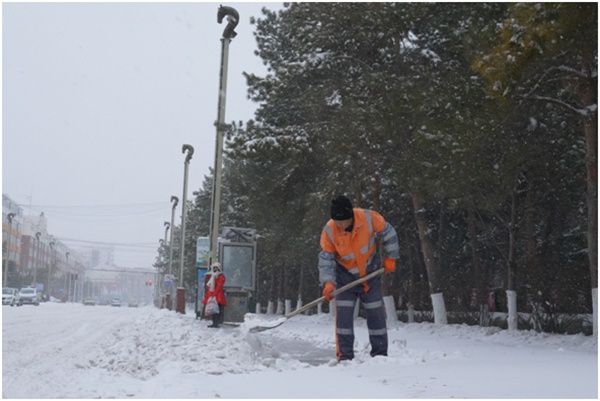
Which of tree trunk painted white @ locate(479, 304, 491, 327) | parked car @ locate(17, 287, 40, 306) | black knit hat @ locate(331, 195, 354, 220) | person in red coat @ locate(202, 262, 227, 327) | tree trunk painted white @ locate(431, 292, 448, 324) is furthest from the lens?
parked car @ locate(17, 287, 40, 306)

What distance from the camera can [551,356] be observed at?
8727 millimetres

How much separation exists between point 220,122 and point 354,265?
10.9 metres

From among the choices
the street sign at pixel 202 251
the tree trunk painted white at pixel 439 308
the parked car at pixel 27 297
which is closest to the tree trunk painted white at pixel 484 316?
the tree trunk painted white at pixel 439 308

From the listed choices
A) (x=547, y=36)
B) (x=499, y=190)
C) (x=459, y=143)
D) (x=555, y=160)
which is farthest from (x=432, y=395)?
(x=555, y=160)

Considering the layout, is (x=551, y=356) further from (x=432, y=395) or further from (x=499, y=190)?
(x=499, y=190)

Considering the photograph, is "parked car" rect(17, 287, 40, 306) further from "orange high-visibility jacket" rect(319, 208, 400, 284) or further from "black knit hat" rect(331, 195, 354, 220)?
"black knit hat" rect(331, 195, 354, 220)

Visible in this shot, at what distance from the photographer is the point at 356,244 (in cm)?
795

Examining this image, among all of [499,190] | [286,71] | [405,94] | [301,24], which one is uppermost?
[301,24]

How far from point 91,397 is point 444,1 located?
11.3 m

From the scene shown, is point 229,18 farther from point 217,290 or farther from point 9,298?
point 9,298

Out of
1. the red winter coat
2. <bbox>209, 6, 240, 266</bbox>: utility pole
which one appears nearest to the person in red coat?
the red winter coat

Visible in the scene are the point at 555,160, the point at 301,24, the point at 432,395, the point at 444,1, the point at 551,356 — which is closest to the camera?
the point at 432,395

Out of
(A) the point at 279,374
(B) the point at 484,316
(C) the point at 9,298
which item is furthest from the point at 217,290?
(C) the point at 9,298

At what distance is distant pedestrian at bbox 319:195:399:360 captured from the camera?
25.8ft
